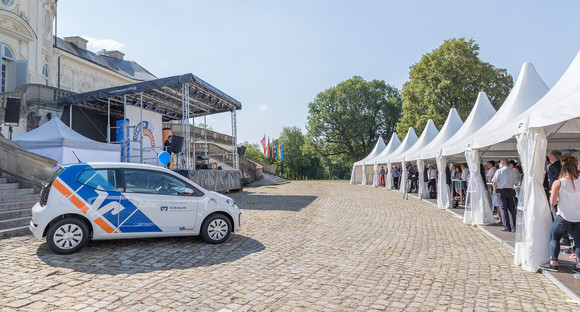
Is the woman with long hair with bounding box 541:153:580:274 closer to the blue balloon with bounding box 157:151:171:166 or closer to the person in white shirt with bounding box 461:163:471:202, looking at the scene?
the person in white shirt with bounding box 461:163:471:202

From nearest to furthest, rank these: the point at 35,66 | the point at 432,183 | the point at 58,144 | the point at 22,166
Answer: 1. the point at 22,166
2. the point at 58,144
3. the point at 432,183
4. the point at 35,66

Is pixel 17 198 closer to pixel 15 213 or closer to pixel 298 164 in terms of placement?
pixel 15 213

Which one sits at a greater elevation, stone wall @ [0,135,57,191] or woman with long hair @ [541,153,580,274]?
stone wall @ [0,135,57,191]

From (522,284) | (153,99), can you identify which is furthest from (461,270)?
(153,99)

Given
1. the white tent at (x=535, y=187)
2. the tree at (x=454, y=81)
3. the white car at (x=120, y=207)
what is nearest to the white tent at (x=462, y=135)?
the white tent at (x=535, y=187)

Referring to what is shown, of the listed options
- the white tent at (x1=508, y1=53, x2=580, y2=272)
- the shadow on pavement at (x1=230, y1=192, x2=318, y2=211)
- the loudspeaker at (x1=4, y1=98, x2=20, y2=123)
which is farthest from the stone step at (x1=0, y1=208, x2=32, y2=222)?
the white tent at (x1=508, y1=53, x2=580, y2=272)

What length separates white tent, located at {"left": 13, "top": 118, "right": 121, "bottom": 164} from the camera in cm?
1376

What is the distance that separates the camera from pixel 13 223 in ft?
26.4

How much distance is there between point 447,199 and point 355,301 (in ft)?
34.6

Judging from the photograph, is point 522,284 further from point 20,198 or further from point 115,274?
point 20,198

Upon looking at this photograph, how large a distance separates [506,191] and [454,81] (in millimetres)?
26227

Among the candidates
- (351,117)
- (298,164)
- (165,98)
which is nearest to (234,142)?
(165,98)

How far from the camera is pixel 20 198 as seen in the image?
930 centimetres

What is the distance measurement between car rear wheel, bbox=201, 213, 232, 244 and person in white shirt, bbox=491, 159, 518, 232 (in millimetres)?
6202
